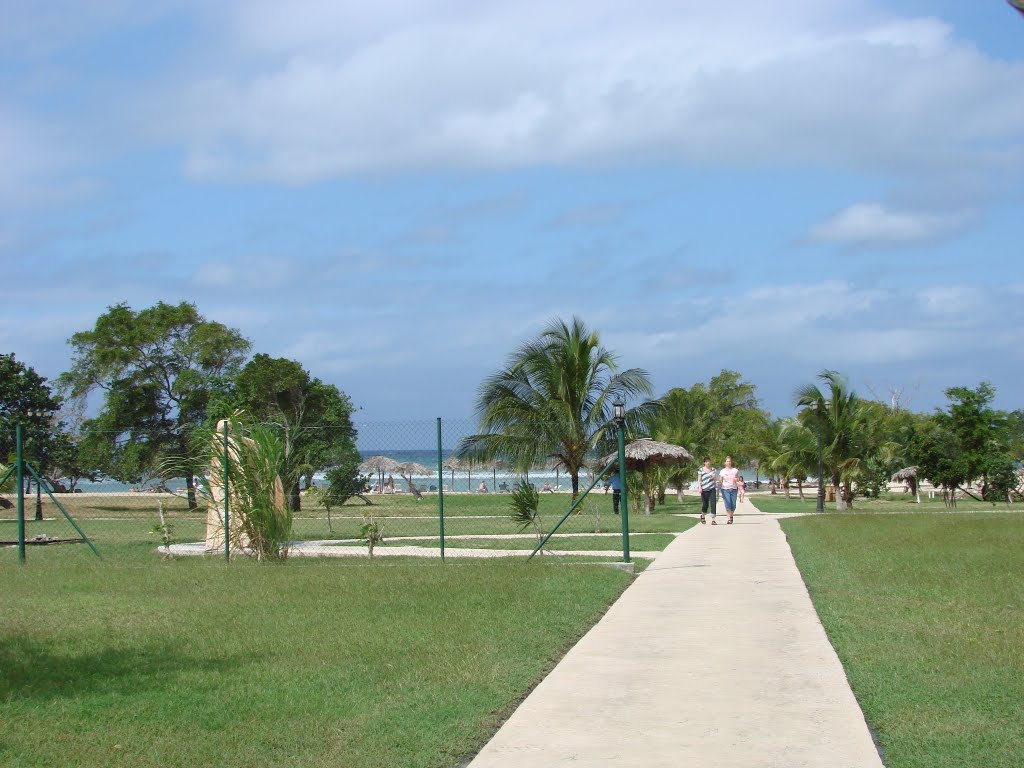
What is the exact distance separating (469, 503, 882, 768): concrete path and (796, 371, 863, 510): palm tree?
2195cm

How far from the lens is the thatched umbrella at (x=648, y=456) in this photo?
30828mm

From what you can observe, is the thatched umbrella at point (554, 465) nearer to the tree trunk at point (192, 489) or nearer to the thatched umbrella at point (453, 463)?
the thatched umbrella at point (453, 463)

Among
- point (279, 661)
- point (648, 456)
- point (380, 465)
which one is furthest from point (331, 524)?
point (380, 465)

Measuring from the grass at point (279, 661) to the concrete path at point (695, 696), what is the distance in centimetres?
33

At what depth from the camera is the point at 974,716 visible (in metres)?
6.81

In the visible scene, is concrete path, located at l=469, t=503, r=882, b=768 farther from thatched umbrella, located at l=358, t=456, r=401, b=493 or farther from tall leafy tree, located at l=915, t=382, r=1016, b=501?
thatched umbrella, located at l=358, t=456, r=401, b=493

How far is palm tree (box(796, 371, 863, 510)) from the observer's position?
33531mm

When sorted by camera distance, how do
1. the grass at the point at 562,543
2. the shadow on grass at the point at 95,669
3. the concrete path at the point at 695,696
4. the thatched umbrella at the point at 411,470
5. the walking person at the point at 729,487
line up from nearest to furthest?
the concrete path at the point at 695,696, the shadow on grass at the point at 95,669, the grass at the point at 562,543, the walking person at the point at 729,487, the thatched umbrella at the point at 411,470

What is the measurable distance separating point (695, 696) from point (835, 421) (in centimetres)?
2735

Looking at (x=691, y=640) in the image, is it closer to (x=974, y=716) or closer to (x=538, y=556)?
(x=974, y=716)

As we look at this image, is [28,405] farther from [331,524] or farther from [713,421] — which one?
[713,421]

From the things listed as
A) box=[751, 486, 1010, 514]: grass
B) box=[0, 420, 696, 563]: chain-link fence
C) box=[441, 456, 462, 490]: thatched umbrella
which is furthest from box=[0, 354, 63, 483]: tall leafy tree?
box=[751, 486, 1010, 514]: grass

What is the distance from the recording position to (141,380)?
42562 millimetres

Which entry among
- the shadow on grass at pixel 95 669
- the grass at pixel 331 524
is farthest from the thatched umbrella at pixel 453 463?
the shadow on grass at pixel 95 669
